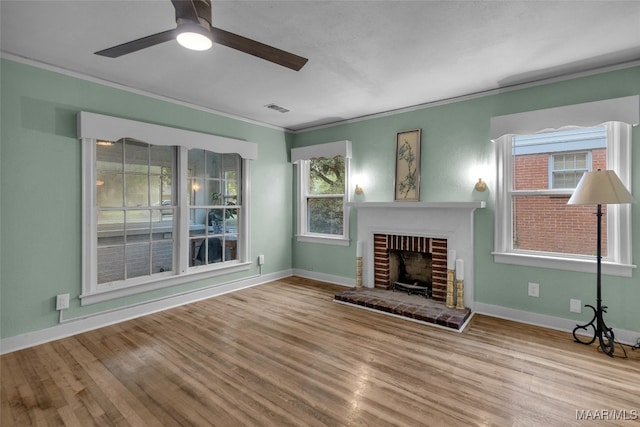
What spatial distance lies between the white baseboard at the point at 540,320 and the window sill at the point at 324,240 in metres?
2.00

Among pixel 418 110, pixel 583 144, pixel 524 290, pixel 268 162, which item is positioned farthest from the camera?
pixel 268 162

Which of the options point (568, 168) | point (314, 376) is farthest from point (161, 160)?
point (568, 168)

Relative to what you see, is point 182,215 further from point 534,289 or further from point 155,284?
point 534,289

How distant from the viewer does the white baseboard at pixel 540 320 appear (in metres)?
2.84

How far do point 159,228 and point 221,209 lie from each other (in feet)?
2.95

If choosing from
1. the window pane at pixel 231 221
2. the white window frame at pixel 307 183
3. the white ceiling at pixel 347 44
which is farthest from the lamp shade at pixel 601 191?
the window pane at pixel 231 221

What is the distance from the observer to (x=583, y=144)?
10.1 feet

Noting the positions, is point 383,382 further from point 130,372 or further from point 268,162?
point 268,162

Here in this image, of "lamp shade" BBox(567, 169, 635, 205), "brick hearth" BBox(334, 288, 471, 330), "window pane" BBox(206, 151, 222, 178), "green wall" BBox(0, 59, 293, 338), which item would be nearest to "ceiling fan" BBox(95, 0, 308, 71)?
"green wall" BBox(0, 59, 293, 338)

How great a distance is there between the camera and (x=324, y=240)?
5.06m

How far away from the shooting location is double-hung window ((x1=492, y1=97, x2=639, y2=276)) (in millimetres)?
2852

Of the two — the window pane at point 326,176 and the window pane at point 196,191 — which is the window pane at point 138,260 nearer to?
the window pane at point 196,191

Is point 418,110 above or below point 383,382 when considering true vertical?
above

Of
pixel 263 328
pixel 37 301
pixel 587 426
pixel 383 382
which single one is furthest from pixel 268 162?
pixel 587 426
